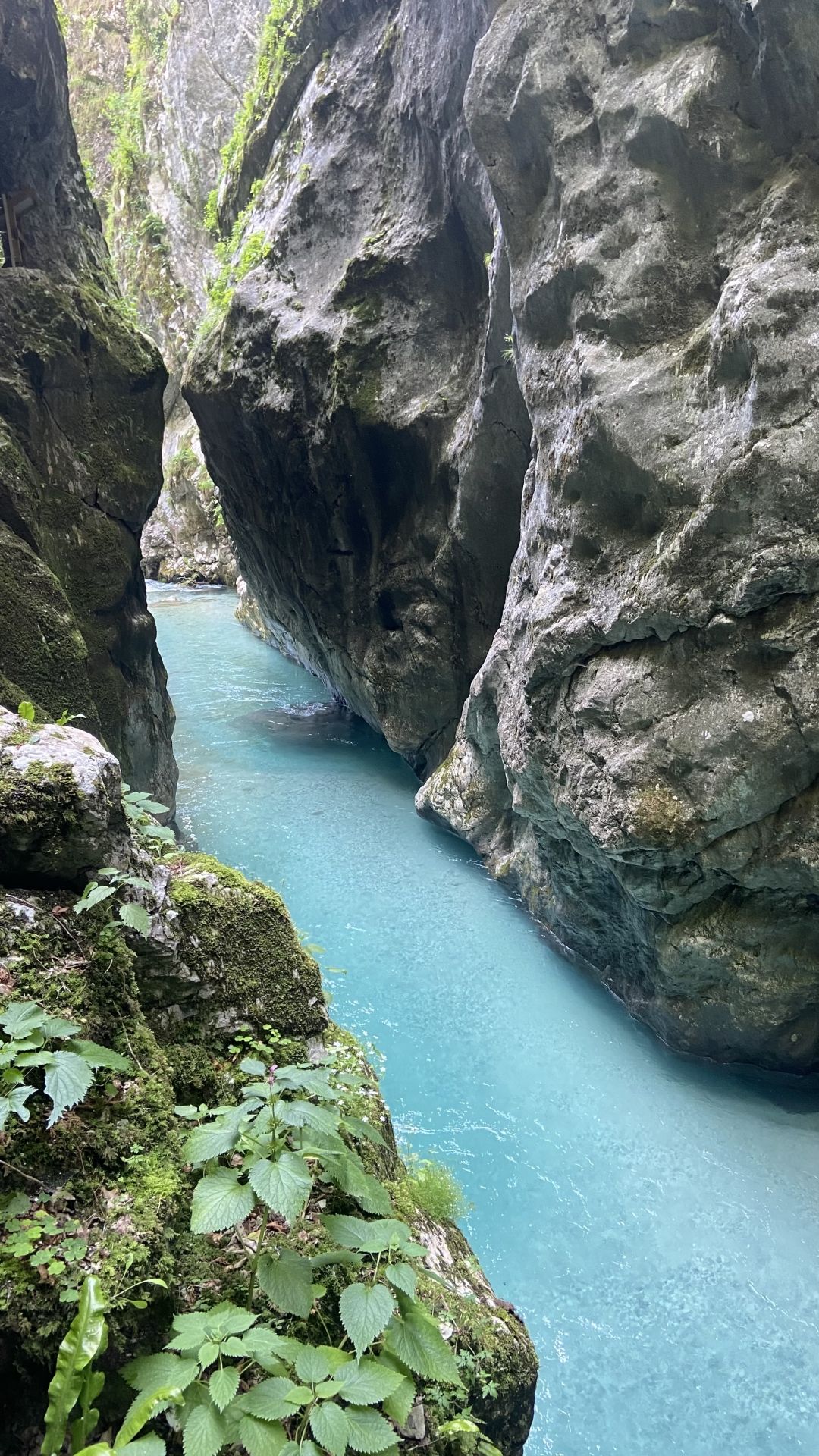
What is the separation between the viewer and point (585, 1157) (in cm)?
520

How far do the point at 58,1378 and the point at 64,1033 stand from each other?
0.71m

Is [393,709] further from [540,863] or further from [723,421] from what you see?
[723,421]

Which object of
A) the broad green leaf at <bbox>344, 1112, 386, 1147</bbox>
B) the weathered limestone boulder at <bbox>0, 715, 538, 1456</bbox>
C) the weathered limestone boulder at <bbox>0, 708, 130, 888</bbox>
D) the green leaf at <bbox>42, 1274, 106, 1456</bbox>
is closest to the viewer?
the green leaf at <bbox>42, 1274, 106, 1456</bbox>

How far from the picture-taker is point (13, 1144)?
1.94m

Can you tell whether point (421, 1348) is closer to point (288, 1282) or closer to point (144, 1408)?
point (288, 1282)

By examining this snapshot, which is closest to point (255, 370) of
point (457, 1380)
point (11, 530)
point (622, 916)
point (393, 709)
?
point (393, 709)

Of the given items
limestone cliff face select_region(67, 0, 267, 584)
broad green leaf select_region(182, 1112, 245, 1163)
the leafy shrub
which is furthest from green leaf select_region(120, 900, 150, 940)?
limestone cliff face select_region(67, 0, 267, 584)

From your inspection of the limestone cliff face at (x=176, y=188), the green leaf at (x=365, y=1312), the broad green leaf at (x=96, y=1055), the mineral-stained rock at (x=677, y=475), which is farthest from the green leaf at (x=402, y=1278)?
the limestone cliff face at (x=176, y=188)

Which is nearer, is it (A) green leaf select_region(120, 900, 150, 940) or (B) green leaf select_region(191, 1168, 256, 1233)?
(B) green leaf select_region(191, 1168, 256, 1233)

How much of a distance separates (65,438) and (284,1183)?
7775 millimetres

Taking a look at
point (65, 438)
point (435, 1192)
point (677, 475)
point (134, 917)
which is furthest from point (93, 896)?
point (65, 438)

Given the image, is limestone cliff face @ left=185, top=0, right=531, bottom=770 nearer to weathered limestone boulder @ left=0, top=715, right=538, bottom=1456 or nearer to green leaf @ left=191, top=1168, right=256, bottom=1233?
weathered limestone boulder @ left=0, top=715, right=538, bottom=1456

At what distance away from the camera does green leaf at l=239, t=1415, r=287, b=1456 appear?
5.09 feet

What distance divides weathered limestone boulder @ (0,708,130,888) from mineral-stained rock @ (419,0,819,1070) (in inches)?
155
